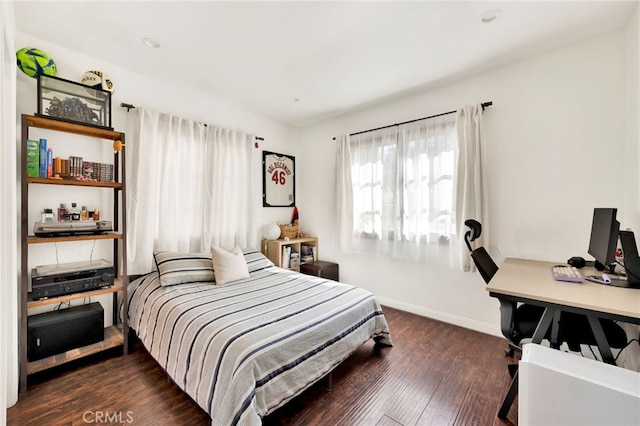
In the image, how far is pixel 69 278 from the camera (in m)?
2.01

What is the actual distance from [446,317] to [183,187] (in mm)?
3314

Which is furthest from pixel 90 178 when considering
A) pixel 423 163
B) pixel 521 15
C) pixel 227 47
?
pixel 521 15

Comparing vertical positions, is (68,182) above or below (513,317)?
above

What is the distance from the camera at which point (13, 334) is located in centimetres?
167

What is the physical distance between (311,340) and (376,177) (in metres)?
2.28

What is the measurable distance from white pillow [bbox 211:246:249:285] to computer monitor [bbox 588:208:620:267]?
9.38 feet

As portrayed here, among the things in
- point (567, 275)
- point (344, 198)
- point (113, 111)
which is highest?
point (113, 111)

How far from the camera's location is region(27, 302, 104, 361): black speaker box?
1.91 m

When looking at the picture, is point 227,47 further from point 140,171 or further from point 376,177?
point 376,177

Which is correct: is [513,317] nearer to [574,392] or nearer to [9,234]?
[574,392]

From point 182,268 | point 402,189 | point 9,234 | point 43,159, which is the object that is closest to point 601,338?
point 402,189

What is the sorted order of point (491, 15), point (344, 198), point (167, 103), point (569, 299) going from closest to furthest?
1. point (569, 299)
2. point (491, 15)
3. point (167, 103)
4. point (344, 198)

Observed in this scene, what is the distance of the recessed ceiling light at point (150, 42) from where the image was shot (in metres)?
2.12

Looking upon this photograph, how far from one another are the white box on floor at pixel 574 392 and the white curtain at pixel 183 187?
301 cm
